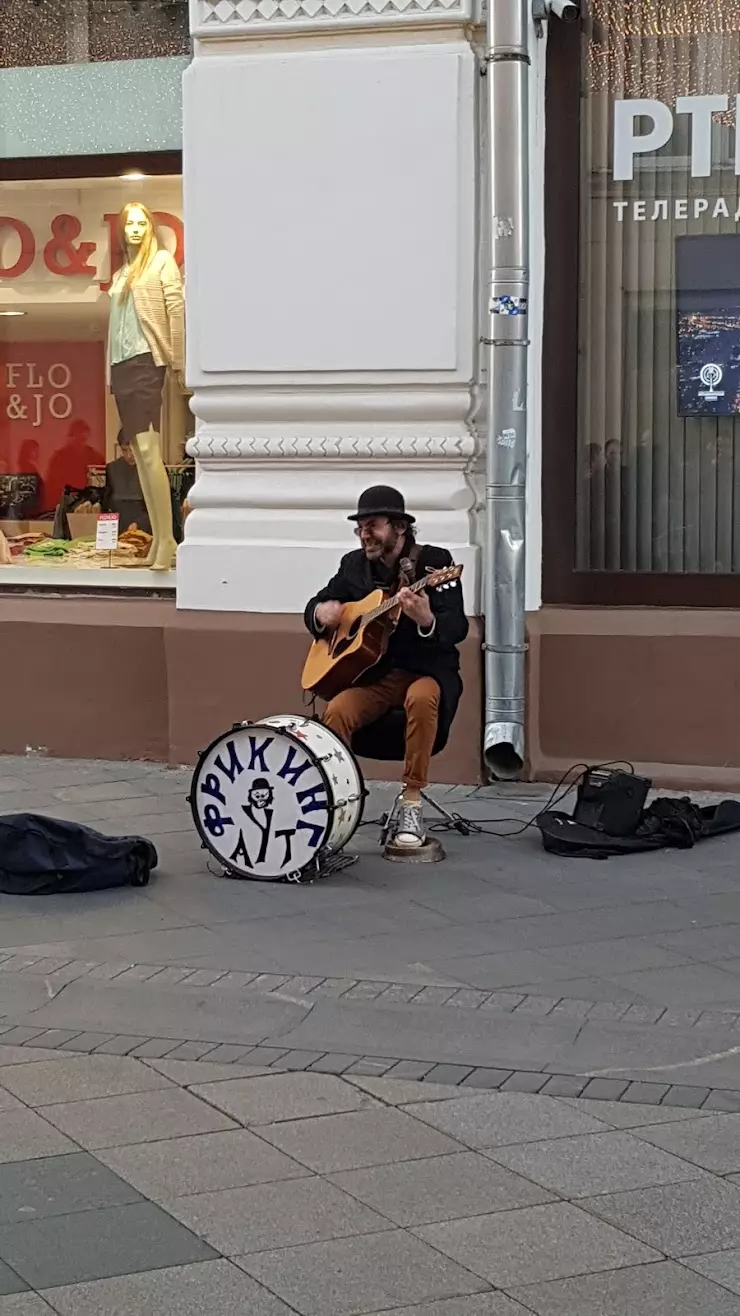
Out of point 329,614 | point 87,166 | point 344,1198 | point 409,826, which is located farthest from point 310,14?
point 344,1198

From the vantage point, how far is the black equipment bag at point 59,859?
6.68 m

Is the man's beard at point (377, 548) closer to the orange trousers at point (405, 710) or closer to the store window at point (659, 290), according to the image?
the orange trousers at point (405, 710)

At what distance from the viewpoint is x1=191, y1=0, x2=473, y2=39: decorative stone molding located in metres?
8.28

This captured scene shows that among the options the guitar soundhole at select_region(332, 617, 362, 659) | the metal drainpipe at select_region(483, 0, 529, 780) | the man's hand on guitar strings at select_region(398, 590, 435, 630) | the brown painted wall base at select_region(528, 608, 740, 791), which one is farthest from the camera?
the brown painted wall base at select_region(528, 608, 740, 791)

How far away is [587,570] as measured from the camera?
878 cm

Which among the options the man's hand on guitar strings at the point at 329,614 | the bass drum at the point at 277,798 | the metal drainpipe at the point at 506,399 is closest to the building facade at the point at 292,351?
the metal drainpipe at the point at 506,399

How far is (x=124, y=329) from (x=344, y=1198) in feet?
21.5

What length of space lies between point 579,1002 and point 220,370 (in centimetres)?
429

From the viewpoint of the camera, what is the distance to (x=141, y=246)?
964cm

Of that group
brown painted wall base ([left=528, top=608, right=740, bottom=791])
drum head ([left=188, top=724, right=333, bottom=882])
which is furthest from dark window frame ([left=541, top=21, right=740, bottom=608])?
drum head ([left=188, top=724, right=333, bottom=882])

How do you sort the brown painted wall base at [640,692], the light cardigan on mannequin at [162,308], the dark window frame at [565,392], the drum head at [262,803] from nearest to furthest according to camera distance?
1. the drum head at [262,803]
2. the brown painted wall base at [640,692]
3. the dark window frame at [565,392]
4. the light cardigan on mannequin at [162,308]

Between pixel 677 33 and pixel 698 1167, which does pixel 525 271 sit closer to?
pixel 677 33

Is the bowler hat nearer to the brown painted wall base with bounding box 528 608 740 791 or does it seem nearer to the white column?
the white column

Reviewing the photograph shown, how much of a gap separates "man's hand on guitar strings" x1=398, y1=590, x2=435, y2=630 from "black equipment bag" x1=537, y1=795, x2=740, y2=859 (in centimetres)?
105
